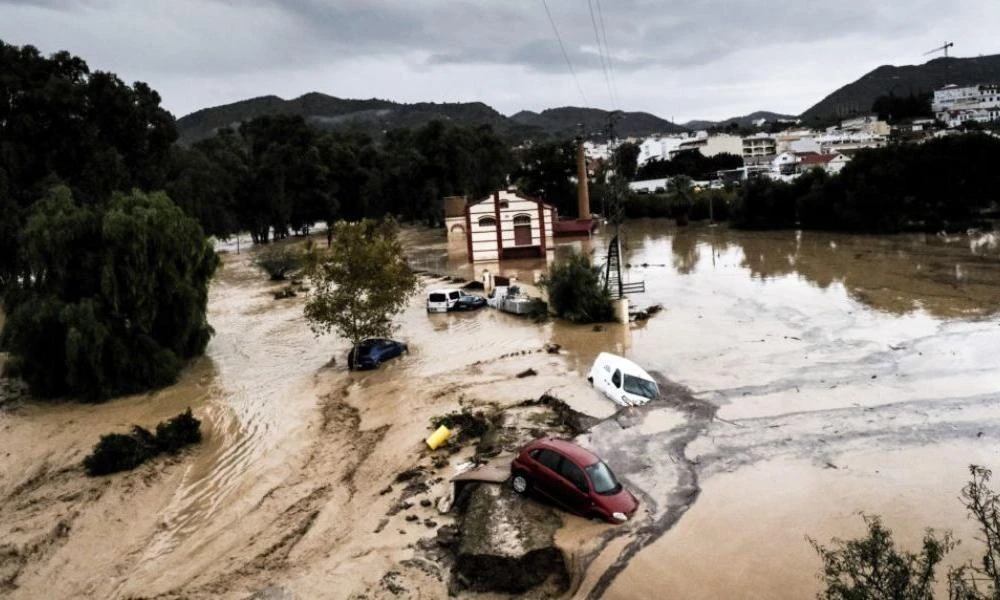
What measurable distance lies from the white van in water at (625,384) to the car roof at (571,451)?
6.53m

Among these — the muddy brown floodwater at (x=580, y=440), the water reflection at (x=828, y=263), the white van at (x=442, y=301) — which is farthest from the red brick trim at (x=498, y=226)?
the muddy brown floodwater at (x=580, y=440)

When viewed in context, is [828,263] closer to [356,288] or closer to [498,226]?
[498,226]

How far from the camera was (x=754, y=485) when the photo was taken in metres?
14.0

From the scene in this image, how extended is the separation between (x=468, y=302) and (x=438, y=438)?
812 inches

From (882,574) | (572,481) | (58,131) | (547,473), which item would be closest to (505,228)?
(58,131)

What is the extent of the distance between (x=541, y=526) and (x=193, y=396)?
17.4 m

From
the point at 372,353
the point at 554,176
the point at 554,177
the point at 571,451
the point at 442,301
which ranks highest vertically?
the point at 554,176

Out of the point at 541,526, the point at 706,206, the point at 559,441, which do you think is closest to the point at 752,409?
the point at 559,441

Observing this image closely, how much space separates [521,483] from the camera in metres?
13.0

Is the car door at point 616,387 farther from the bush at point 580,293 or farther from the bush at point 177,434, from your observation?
the bush at point 177,434

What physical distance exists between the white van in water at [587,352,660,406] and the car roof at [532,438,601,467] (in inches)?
257

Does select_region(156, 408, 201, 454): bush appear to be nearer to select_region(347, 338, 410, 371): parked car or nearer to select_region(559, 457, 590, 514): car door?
select_region(347, 338, 410, 371): parked car

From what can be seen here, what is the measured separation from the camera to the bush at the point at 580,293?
104ft

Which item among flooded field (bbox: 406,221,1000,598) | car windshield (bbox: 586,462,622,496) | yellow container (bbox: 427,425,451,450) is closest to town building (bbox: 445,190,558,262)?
flooded field (bbox: 406,221,1000,598)
